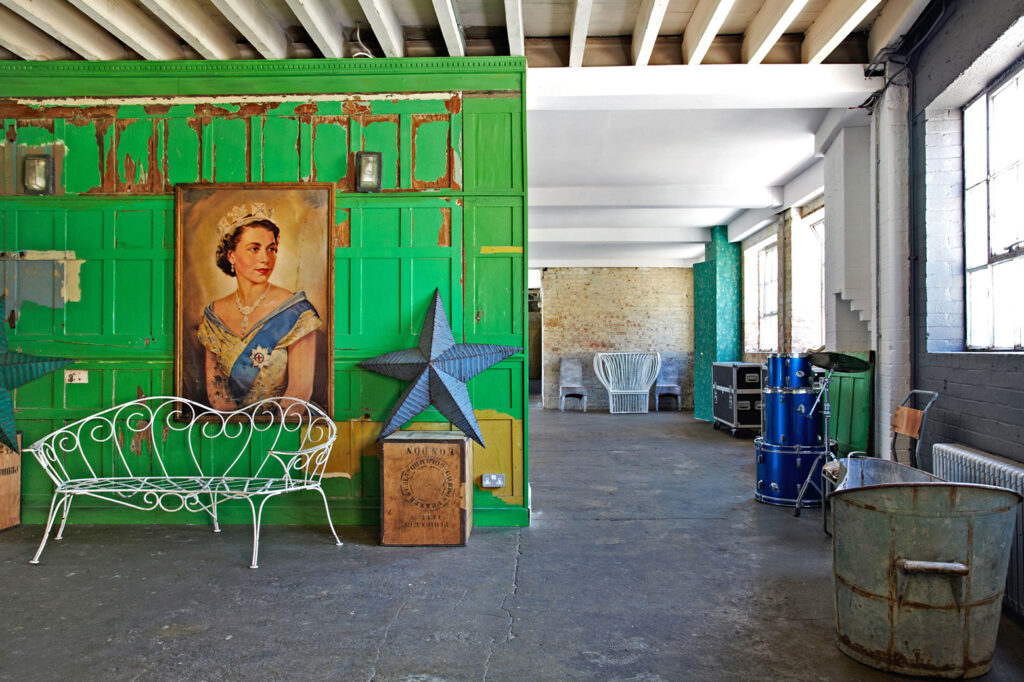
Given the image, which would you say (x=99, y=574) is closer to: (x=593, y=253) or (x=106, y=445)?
(x=106, y=445)

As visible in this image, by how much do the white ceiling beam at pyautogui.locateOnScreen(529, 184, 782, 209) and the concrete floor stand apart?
200 inches

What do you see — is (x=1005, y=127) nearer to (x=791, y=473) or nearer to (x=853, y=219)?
(x=853, y=219)

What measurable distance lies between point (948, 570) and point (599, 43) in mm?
4306

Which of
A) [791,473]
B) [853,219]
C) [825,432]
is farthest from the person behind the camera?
[853,219]

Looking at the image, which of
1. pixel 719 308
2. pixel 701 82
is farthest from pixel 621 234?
pixel 701 82

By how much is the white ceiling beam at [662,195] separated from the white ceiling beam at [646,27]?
3971 mm

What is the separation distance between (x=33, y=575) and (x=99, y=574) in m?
0.35

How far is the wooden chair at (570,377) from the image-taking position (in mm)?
13875

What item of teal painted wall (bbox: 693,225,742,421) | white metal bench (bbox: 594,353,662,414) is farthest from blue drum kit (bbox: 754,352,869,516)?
white metal bench (bbox: 594,353,662,414)

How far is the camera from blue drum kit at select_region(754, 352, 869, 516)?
5141 millimetres

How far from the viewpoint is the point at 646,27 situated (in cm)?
448

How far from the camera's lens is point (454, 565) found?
3760 millimetres

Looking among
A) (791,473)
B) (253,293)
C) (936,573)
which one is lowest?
(791,473)

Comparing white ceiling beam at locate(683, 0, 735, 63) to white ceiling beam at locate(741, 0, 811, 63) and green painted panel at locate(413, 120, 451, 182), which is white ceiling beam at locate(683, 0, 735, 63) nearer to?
white ceiling beam at locate(741, 0, 811, 63)
